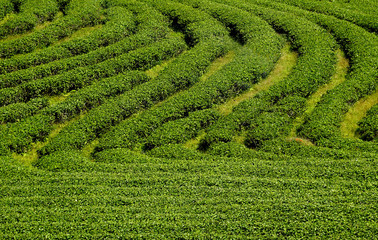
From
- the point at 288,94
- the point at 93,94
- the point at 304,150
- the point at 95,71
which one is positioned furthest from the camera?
the point at 95,71

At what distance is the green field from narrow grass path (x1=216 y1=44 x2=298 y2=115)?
20 cm

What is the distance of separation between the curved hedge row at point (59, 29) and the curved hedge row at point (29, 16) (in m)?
2.12

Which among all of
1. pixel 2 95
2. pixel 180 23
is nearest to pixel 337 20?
pixel 180 23

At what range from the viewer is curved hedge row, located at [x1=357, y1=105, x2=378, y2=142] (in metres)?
31.4

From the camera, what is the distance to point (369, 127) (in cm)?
3173

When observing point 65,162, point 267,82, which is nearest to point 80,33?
point 65,162

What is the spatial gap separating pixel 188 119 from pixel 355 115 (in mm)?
13907

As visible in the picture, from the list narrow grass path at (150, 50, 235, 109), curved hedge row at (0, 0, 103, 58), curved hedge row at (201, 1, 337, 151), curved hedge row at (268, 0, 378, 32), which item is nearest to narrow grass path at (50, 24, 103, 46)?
curved hedge row at (0, 0, 103, 58)

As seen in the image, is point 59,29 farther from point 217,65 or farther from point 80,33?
point 217,65

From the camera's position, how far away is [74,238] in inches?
862

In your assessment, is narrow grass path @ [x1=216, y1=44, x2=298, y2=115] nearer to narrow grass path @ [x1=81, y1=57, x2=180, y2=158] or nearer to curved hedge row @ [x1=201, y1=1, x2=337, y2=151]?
curved hedge row @ [x1=201, y1=1, x2=337, y2=151]

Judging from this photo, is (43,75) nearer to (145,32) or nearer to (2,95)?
(2,95)

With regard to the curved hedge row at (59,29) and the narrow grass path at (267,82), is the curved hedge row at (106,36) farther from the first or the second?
the narrow grass path at (267,82)

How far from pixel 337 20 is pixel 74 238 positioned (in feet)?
116
